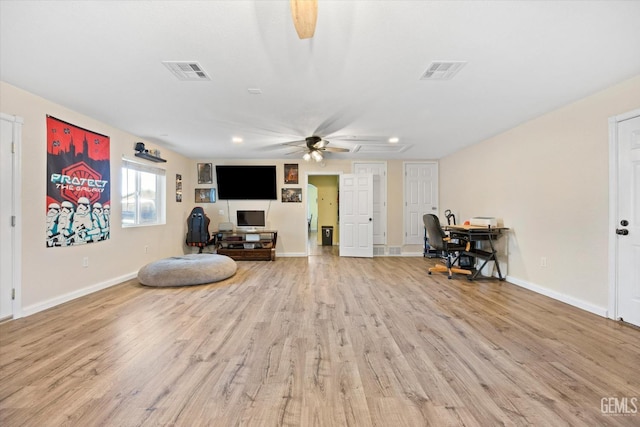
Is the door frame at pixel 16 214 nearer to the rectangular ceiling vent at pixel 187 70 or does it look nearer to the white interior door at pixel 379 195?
the rectangular ceiling vent at pixel 187 70

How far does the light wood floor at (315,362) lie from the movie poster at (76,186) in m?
0.91

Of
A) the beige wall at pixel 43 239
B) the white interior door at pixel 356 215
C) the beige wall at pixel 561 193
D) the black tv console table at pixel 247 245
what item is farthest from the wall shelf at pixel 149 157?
the beige wall at pixel 561 193

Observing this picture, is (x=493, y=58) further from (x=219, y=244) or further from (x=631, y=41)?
(x=219, y=244)

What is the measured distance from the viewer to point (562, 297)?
10.9 ft

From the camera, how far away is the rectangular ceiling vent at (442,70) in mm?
2348

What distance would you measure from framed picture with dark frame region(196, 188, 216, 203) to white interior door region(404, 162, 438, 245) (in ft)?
16.0

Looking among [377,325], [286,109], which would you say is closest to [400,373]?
[377,325]

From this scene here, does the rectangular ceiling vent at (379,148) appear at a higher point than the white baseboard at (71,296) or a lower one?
higher

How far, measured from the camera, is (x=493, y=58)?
7.43ft

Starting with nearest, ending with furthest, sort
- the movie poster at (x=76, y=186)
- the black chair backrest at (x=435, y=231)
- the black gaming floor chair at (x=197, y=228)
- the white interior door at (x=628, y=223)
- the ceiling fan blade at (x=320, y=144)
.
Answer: the white interior door at (x=628, y=223) < the movie poster at (x=76, y=186) < the ceiling fan blade at (x=320, y=144) < the black chair backrest at (x=435, y=231) < the black gaming floor chair at (x=197, y=228)

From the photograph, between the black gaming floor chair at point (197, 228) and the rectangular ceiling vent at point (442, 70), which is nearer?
the rectangular ceiling vent at point (442, 70)

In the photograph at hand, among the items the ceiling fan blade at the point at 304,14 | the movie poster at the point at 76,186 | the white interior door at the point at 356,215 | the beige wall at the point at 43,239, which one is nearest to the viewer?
the ceiling fan blade at the point at 304,14

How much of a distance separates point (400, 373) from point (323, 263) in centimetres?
407

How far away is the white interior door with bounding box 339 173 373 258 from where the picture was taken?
6.57 metres
